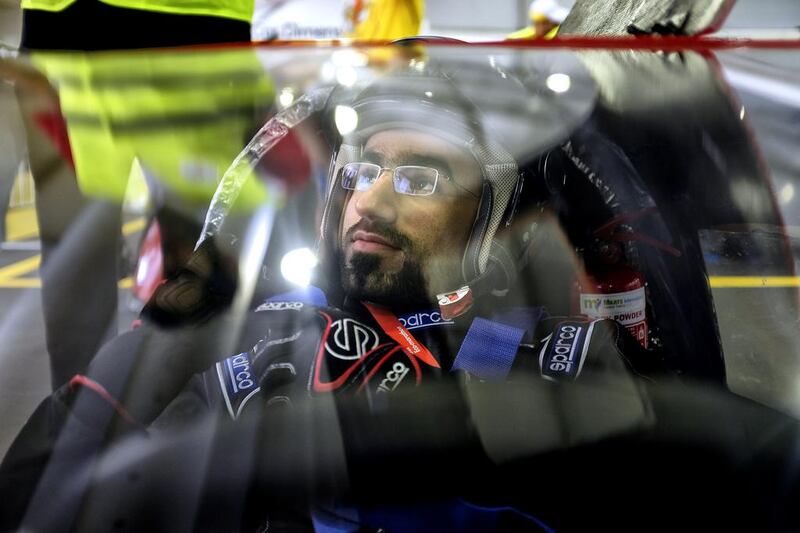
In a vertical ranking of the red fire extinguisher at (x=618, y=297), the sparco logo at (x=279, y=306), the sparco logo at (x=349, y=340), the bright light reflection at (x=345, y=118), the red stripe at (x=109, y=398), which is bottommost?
the red stripe at (x=109, y=398)

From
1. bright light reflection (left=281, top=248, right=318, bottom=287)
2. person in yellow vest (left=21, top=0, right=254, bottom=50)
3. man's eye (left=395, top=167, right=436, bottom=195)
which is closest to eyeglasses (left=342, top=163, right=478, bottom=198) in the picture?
man's eye (left=395, top=167, right=436, bottom=195)

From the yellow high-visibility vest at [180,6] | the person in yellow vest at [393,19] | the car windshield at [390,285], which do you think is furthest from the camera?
the person in yellow vest at [393,19]

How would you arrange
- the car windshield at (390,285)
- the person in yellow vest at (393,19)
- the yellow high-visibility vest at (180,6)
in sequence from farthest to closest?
the person in yellow vest at (393,19)
the yellow high-visibility vest at (180,6)
the car windshield at (390,285)

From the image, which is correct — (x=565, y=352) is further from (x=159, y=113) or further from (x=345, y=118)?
(x=159, y=113)

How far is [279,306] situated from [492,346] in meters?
0.25

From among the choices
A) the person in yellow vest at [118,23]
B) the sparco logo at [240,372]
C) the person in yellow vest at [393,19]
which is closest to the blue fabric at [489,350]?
the sparco logo at [240,372]

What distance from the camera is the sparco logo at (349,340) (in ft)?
2.52

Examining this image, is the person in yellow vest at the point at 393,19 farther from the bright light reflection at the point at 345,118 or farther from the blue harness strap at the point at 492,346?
the blue harness strap at the point at 492,346

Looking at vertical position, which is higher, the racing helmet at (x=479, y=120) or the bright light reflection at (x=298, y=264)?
the racing helmet at (x=479, y=120)

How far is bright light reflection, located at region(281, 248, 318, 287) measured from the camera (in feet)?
2.67

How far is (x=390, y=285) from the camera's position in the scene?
0.79m

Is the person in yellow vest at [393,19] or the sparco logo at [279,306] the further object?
the person in yellow vest at [393,19]

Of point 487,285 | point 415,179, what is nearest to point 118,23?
point 415,179

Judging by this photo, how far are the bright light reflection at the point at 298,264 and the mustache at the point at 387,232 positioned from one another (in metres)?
0.07
